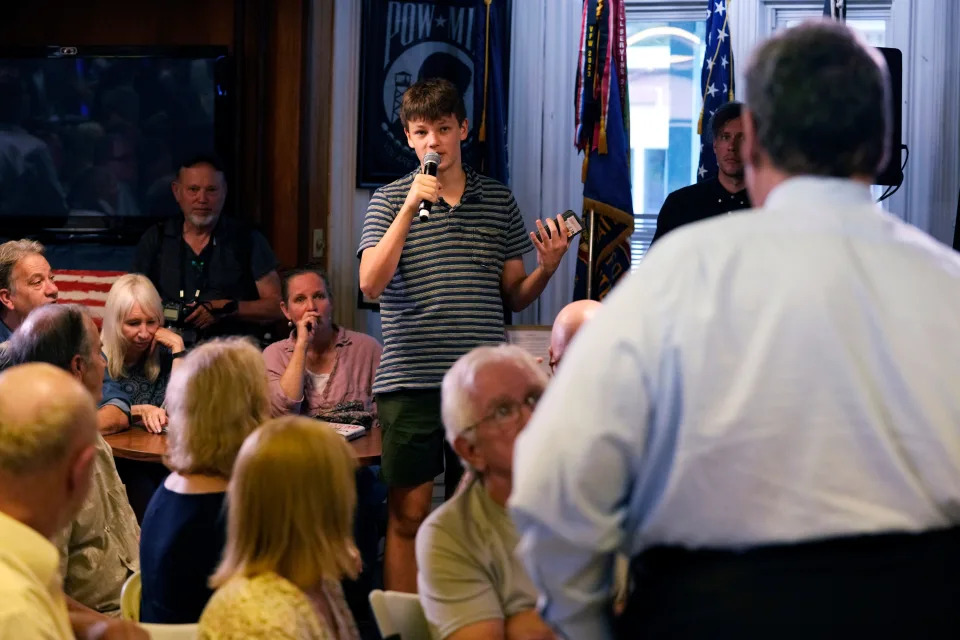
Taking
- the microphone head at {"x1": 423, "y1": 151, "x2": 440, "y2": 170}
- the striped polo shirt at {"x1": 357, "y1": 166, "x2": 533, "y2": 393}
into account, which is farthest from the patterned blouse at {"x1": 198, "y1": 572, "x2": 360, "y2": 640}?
the microphone head at {"x1": 423, "y1": 151, "x2": 440, "y2": 170}

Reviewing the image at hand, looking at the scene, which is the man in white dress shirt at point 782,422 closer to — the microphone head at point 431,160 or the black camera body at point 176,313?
the microphone head at point 431,160

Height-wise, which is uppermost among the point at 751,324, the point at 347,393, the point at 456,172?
the point at 456,172

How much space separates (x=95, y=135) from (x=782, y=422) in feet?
16.1

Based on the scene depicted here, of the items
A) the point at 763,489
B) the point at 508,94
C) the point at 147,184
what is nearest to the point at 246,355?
the point at 763,489

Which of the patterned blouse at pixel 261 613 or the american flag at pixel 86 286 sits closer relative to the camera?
the patterned blouse at pixel 261 613

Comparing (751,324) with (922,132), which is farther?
(922,132)

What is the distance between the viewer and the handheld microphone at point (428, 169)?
3210 millimetres

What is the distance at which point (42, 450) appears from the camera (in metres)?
1.74

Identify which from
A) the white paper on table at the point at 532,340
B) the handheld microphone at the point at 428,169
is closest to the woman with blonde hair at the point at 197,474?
the handheld microphone at the point at 428,169

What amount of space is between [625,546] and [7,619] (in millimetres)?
847

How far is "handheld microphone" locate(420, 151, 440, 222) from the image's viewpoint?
321 centimetres

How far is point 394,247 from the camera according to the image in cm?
322

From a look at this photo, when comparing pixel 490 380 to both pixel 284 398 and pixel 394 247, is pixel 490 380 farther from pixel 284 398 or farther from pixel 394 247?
pixel 284 398

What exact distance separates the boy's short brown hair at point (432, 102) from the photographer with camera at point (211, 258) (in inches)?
73.7
